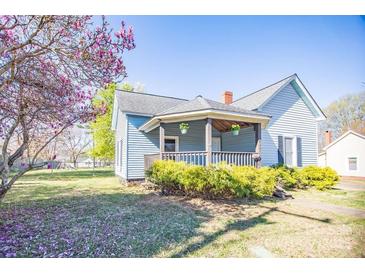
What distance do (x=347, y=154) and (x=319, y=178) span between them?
1.56 metres

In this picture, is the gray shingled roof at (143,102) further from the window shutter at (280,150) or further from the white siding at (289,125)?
the window shutter at (280,150)

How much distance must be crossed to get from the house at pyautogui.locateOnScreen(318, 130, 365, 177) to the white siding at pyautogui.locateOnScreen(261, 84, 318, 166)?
824 mm

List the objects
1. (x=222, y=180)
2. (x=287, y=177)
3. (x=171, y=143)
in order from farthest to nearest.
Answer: (x=171, y=143)
(x=287, y=177)
(x=222, y=180)

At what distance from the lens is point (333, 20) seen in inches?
144

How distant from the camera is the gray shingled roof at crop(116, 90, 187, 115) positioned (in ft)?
28.9

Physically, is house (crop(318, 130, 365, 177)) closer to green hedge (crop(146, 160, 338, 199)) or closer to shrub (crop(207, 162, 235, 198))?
green hedge (crop(146, 160, 338, 199))

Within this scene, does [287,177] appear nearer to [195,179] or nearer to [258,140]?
[258,140]

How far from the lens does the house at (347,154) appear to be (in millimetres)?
5883

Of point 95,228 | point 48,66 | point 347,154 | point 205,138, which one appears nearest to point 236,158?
point 205,138

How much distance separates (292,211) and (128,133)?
20.7 ft

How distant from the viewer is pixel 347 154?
296 inches

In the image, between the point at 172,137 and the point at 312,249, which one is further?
the point at 172,137
